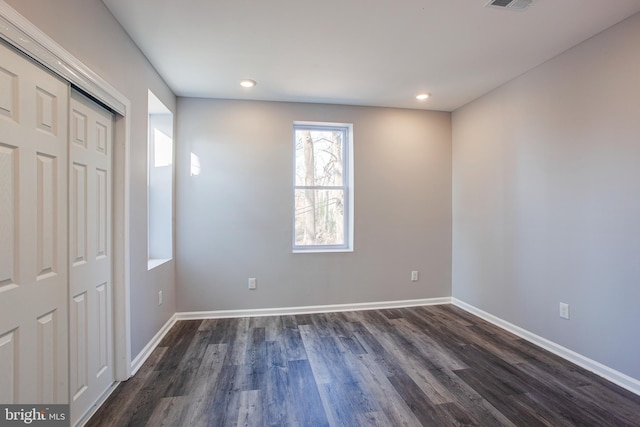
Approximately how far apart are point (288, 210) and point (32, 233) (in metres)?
2.39

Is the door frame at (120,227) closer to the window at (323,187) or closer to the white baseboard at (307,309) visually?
the white baseboard at (307,309)

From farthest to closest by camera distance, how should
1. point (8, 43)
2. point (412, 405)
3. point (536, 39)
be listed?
point (536, 39) → point (412, 405) → point (8, 43)

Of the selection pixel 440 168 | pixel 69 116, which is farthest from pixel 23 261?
pixel 440 168

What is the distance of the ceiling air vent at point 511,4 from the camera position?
1806 millimetres

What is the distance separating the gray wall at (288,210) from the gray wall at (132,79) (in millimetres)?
459

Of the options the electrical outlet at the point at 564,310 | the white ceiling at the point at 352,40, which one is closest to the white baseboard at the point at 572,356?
the electrical outlet at the point at 564,310

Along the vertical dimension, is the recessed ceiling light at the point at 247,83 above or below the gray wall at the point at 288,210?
above

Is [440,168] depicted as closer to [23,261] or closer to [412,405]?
[412,405]

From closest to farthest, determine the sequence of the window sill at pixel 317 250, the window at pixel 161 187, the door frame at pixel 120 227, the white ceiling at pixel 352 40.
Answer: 1. the white ceiling at pixel 352 40
2. the door frame at pixel 120 227
3. the window at pixel 161 187
4. the window sill at pixel 317 250

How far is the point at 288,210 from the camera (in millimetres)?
3520

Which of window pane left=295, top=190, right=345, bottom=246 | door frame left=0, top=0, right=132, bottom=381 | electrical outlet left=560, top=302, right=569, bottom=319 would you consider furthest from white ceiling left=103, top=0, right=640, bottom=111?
electrical outlet left=560, top=302, right=569, bottom=319

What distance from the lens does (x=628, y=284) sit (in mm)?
2035

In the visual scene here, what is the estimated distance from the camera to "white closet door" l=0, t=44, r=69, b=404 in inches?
46.8

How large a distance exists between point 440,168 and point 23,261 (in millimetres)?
4002
